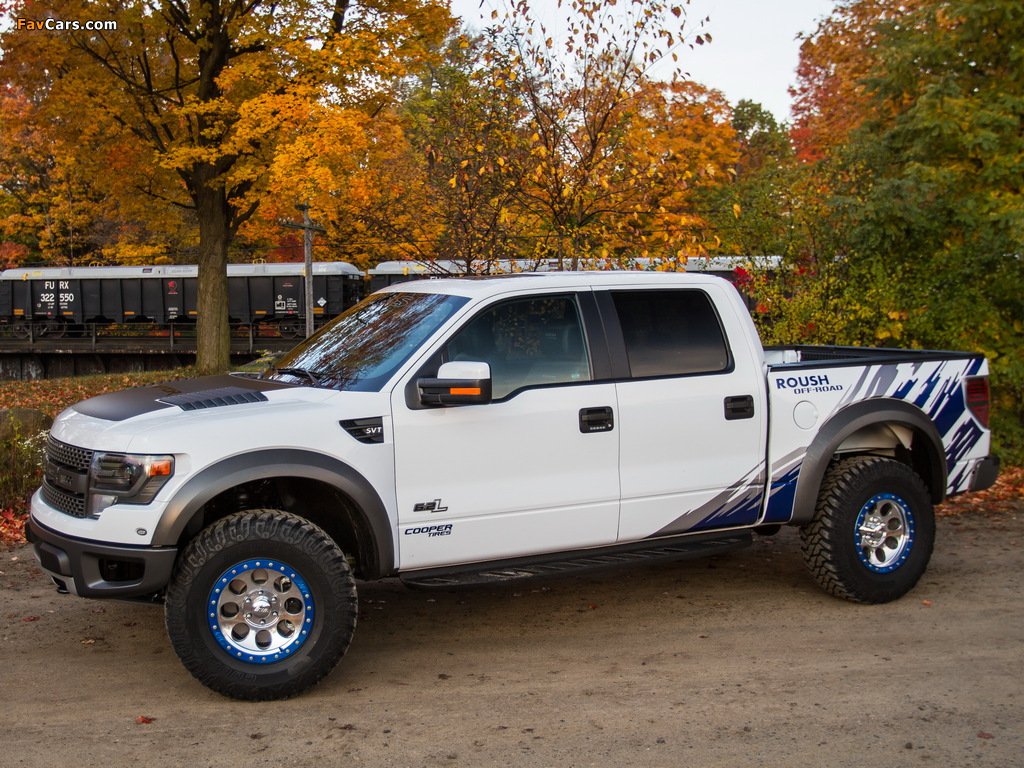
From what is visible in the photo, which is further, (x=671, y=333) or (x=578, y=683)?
(x=671, y=333)

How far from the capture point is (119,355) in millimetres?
36688

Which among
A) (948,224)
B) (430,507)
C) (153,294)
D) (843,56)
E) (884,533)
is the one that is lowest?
(884,533)

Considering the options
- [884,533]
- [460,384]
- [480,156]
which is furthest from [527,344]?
[480,156]

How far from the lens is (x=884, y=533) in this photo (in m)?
5.86

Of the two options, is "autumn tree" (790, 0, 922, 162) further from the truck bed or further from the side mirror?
the side mirror

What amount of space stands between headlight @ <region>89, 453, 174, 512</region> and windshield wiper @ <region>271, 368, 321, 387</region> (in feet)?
3.08

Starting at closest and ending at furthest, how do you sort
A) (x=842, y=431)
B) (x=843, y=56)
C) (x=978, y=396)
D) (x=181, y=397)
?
(x=181, y=397), (x=842, y=431), (x=978, y=396), (x=843, y=56)

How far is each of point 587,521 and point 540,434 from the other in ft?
1.78

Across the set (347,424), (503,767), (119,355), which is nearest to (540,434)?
(347,424)

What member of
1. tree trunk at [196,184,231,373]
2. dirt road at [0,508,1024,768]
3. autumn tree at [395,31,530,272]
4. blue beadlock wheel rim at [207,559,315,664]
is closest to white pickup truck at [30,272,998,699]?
blue beadlock wheel rim at [207,559,315,664]

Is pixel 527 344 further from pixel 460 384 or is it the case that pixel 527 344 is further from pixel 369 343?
pixel 369 343

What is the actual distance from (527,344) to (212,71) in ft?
46.2

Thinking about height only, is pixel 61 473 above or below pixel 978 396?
below

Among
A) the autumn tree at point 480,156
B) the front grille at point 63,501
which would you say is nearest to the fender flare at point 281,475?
the front grille at point 63,501
